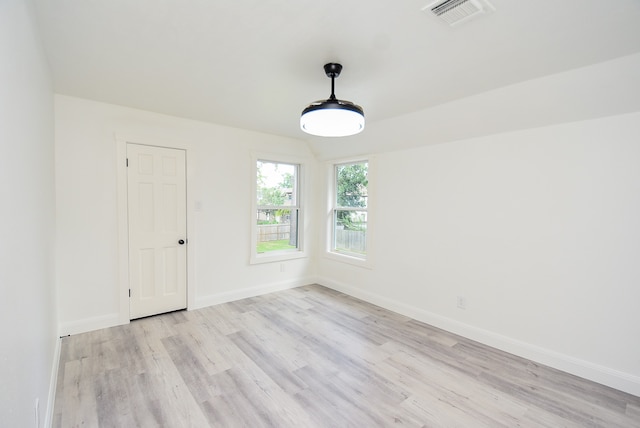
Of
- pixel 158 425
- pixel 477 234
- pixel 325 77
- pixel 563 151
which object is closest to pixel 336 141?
pixel 325 77

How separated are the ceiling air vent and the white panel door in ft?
10.2

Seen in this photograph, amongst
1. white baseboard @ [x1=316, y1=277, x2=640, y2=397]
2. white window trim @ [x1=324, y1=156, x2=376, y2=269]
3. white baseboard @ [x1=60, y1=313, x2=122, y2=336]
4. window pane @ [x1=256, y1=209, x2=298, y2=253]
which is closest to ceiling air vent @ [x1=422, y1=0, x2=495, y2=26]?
white window trim @ [x1=324, y1=156, x2=376, y2=269]

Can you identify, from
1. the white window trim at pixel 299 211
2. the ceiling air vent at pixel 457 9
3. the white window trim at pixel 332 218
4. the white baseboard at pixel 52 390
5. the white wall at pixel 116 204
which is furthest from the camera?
the white window trim at pixel 299 211

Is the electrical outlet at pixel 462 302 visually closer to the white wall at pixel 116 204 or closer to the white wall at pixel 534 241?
the white wall at pixel 534 241

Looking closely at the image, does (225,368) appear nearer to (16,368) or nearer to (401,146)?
(16,368)

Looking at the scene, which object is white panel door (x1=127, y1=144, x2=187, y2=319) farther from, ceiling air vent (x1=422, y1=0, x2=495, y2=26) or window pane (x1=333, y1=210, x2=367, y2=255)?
ceiling air vent (x1=422, y1=0, x2=495, y2=26)

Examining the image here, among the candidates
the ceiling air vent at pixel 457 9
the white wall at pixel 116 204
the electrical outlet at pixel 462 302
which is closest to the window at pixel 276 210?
the white wall at pixel 116 204

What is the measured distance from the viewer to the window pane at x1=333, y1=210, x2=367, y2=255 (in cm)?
442

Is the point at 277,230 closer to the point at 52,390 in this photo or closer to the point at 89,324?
the point at 89,324

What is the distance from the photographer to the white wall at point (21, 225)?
1051 mm

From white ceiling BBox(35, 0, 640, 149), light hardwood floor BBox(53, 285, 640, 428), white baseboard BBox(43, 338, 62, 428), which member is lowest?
light hardwood floor BBox(53, 285, 640, 428)

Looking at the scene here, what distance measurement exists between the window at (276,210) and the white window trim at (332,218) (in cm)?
49

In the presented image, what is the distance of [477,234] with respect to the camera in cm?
309

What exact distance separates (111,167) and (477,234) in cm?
396
